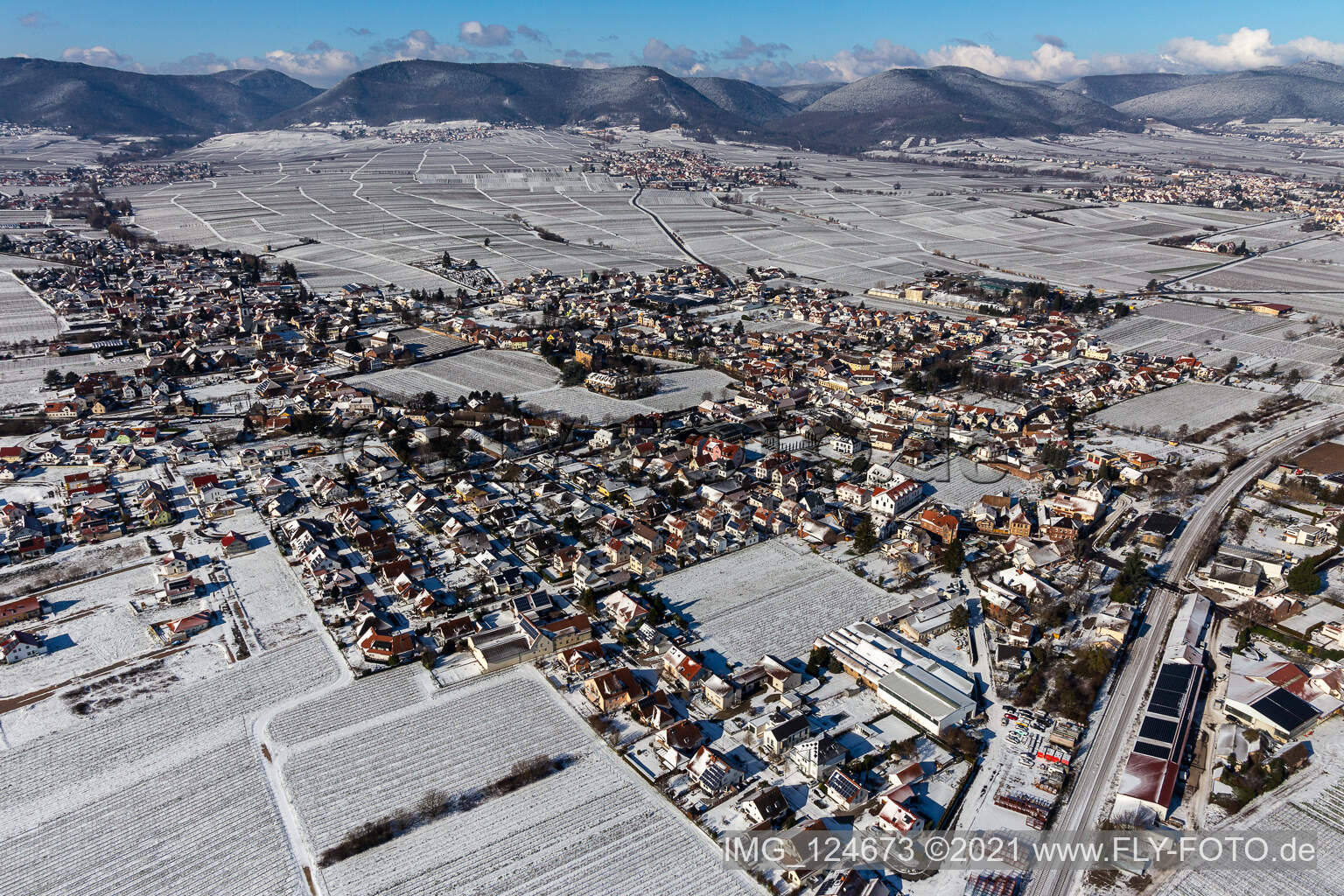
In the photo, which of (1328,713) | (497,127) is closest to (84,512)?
(1328,713)

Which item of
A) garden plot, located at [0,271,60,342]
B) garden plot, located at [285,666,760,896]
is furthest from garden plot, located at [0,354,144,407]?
garden plot, located at [285,666,760,896]

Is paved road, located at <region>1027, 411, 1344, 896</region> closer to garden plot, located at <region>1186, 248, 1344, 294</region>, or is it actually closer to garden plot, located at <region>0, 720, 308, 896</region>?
garden plot, located at <region>0, 720, 308, 896</region>

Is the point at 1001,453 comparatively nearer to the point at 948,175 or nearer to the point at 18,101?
the point at 948,175

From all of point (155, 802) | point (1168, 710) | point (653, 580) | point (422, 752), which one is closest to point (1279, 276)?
point (1168, 710)

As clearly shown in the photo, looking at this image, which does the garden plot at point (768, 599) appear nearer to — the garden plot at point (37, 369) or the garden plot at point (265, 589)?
the garden plot at point (265, 589)

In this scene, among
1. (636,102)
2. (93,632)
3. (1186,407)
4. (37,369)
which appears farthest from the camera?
(636,102)

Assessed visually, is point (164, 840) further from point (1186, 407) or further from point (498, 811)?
point (1186, 407)
